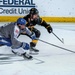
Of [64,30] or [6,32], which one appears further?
[64,30]

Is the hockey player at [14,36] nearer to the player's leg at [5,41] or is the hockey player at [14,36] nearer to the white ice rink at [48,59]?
the player's leg at [5,41]

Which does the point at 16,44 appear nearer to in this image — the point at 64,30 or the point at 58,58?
the point at 58,58

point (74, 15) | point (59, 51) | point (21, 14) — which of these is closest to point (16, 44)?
point (59, 51)

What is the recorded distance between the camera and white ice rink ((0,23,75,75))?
144 inches

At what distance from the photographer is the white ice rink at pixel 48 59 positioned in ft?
12.0

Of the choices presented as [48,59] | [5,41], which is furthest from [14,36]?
[48,59]

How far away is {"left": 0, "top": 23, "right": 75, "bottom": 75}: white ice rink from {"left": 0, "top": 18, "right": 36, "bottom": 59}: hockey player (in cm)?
14

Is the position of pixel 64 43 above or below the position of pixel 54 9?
below

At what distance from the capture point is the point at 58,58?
15.1 ft

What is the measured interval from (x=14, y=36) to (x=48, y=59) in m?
0.60

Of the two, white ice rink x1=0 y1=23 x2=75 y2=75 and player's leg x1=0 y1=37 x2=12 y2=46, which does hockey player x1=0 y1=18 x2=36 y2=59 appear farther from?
white ice rink x1=0 y1=23 x2=75 y2=75

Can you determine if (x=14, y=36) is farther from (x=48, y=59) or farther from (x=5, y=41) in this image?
(x=48, y=59)

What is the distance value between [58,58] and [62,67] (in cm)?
67

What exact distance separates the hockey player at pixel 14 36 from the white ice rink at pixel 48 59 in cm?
14
